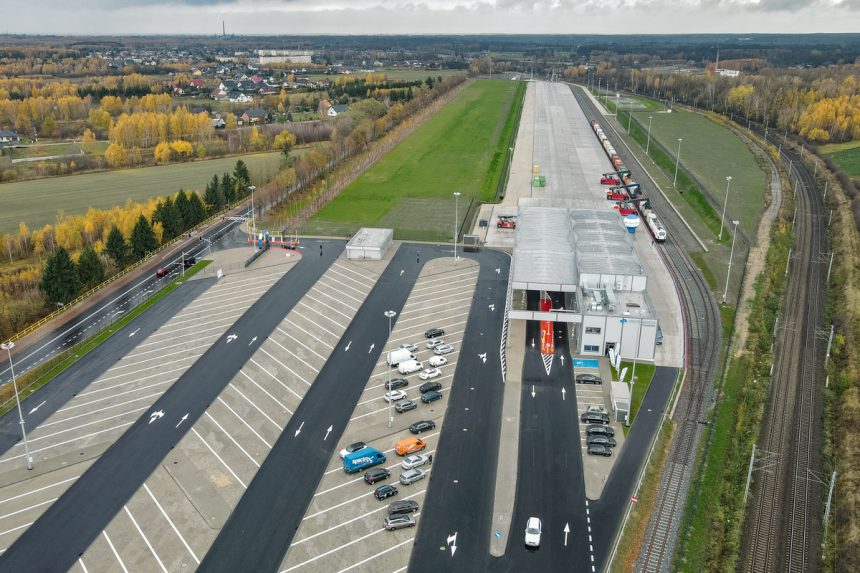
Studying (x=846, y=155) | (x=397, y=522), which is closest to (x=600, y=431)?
(x=397, y=522)

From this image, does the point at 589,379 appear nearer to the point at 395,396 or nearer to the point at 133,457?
the point at 395,396

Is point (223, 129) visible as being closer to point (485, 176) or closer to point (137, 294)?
point (485, 176)

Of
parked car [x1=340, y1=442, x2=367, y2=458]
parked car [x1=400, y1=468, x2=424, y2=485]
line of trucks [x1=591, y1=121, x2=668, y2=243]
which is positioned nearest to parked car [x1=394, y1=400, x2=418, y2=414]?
parked car [x1=340, y1=442, x2=367, y2=458]

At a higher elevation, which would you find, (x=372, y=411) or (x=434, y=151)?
(x=434, y=151)

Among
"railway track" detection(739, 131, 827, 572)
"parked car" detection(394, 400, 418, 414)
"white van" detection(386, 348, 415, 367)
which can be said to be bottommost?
"railway track" detection(739, 131, 827, 572)

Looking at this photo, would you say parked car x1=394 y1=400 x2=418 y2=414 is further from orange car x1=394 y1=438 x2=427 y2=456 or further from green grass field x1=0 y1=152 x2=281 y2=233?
green grass field x1=0 y1=152 x2=281 y2=233

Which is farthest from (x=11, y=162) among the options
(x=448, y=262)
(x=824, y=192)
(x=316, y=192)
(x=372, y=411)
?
(x=824, y=192)

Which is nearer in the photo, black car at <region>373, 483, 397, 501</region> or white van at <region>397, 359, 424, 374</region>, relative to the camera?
black car at <region>373, 483, 397, 501</region>
